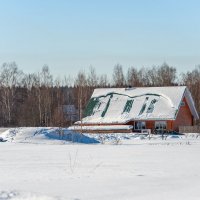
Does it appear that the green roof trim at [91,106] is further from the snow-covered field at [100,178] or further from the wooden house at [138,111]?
the snow-covered field at [100,178]

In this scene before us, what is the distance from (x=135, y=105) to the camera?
169ft

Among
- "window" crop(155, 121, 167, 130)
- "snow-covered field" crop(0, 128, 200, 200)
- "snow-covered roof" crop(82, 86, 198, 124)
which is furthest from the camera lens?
"snow-covered roof" crop(82, 86, 198, 124)

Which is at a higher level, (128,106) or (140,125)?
(128,106)

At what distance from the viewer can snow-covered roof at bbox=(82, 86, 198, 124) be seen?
5012cm

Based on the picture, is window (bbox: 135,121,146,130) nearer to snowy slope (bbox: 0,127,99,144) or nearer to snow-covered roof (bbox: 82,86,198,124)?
snow-covered roof (bbox: 82,86,198,124)

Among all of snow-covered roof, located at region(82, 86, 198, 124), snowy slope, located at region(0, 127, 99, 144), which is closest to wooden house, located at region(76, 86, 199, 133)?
snow-covered roof, located at region(82, 86, 198, 124)

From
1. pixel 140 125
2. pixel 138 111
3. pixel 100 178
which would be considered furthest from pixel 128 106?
pixel 100 178

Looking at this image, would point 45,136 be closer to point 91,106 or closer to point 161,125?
point 161,125

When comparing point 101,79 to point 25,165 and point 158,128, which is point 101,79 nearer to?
point 158,128

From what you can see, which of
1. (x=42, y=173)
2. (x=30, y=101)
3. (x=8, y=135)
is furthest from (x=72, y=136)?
(x=30, y=101)

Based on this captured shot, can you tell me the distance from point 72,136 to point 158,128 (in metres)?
21.2

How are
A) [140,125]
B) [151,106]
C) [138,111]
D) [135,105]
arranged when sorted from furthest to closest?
[135,105] < [151,106] < [138,111] < [140,125]

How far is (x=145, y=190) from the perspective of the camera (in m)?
9.47

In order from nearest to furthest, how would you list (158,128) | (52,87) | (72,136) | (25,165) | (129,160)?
(25,165), (129,160), (72,136), (158,128), (52,87)
